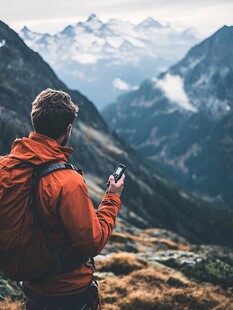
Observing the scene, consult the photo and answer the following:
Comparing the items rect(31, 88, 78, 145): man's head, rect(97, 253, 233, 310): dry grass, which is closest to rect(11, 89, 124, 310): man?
rect(31, 88, 78, 145): man's head

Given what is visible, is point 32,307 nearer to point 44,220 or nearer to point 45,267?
point 45,267

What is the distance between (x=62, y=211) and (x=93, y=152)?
14136cm

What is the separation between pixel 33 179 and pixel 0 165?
497mm

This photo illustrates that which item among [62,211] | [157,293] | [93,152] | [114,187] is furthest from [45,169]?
[93,152]

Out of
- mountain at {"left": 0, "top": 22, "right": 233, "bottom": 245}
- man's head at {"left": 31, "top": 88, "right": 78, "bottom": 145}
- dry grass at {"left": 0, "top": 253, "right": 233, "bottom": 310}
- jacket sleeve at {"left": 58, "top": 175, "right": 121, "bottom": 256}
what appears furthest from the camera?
mountain at {"left": 0, "top": 22, "right": 233, "bottom": 245}

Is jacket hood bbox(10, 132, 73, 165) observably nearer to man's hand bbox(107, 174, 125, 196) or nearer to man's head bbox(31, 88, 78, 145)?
man's head bbox(31, 88, 78, 145)

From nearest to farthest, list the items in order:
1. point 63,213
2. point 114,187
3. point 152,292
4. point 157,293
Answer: point 63,213, point 114,187, point 157,293, point 152,292

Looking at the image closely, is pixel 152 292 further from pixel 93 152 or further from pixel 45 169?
pixel 93 152

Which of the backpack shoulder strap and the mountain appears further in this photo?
the mountain

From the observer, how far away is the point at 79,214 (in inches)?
193

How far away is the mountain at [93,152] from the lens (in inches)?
4488

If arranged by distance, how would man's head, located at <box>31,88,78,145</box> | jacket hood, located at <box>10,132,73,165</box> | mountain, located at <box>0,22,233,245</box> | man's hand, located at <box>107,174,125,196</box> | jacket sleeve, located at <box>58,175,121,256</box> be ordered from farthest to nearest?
mountain, located at <box>0,22,233,245</box>, man's hand, located at <box>107,174,125,196</box>, man's head, located at <box>31,88,78,145</box>, jacket hood, located at <box>10,132,73,165</box>, jacket sleeve, located at <box>58,175,121,256</box>

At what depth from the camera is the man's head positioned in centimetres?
524

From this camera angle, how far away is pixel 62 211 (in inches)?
193
